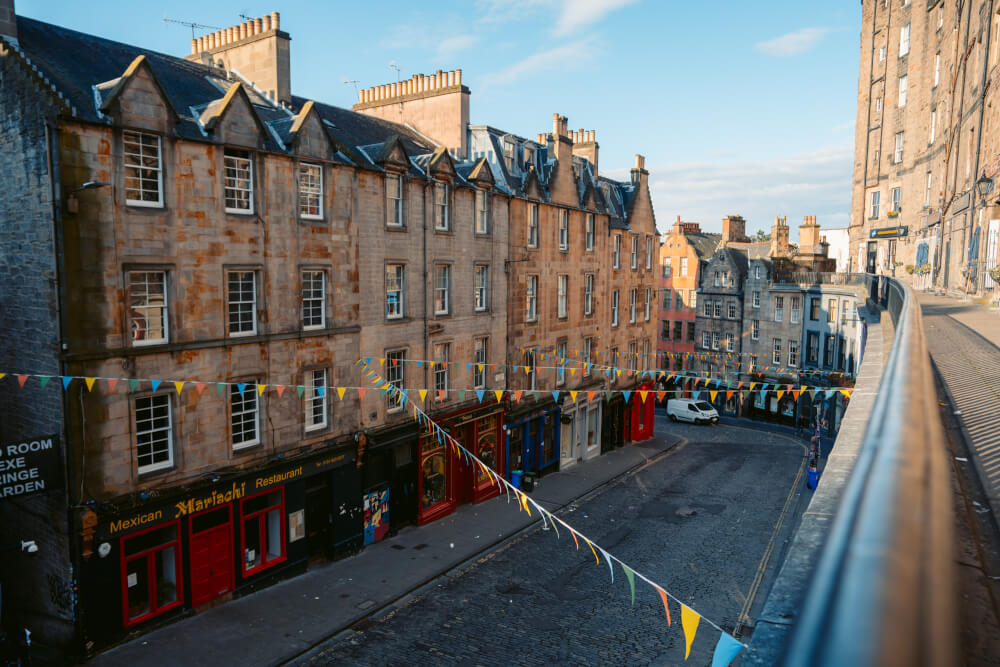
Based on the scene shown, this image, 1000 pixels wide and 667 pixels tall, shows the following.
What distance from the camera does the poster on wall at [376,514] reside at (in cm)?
2258

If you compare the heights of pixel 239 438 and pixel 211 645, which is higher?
pixel 239 438

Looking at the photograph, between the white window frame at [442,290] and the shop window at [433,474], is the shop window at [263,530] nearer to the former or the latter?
the shop window at [433,474]

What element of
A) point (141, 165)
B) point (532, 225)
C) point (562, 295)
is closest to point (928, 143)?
point (562, 295)

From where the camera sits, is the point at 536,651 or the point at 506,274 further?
the point at 506,274

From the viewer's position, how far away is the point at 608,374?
3894 cm

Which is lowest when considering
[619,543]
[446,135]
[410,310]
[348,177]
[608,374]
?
[619,543]

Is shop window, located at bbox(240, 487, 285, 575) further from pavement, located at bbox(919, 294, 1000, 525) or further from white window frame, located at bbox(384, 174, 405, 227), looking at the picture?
pavement, located at bbox(919, 294, 1000, 525)

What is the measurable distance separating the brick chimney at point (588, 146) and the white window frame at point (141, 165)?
2833cm

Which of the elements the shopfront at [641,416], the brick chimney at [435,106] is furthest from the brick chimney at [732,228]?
the brick chimney at [435,106]

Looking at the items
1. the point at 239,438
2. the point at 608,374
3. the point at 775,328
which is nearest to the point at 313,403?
the point at 239,438

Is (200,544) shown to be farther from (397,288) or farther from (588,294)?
(588,294)

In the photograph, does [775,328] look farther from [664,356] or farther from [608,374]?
[608,374]

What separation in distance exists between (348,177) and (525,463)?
16301mm

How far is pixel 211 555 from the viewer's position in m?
17.8
